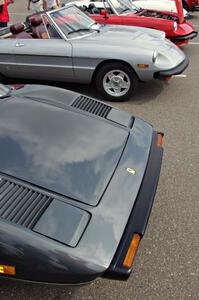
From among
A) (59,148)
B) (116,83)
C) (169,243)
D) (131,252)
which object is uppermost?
(59,148)

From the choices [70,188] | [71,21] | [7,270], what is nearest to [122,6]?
[71,21]

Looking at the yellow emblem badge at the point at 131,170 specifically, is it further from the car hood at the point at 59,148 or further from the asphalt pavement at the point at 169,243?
the asphalt pavement at the point at 169,243

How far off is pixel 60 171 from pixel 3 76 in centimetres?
381

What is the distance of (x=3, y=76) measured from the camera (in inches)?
204

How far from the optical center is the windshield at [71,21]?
4.81 meters

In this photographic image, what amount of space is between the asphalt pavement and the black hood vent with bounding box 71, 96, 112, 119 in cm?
89

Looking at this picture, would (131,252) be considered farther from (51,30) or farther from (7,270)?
(51,30)

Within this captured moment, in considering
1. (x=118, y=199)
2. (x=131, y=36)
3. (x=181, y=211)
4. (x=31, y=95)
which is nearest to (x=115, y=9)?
(x=131, y=36)

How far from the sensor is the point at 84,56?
4648mm

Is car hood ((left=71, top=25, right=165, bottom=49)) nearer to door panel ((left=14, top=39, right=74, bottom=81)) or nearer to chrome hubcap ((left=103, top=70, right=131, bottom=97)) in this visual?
door panel ((left=14, top=39, right=74, bottom=81))

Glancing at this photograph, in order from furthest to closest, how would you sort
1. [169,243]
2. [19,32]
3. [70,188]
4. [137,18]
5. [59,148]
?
1. [137,18]
2. [19,32]
3. [169,243]
4. [59,148]
5. [70,188]

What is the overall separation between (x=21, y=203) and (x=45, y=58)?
3.56 m

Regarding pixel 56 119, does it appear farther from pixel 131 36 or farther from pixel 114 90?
pixel 131 36

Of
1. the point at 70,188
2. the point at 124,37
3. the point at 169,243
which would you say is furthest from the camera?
the point at 124,37
